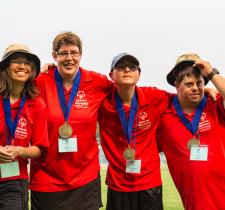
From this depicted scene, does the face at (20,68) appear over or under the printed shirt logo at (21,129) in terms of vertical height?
over

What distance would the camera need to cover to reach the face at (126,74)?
4.15m

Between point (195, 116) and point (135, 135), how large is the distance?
65 centimetres

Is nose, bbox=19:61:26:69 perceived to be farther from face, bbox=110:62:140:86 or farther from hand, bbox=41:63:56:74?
face, bbox=110:62:140:86

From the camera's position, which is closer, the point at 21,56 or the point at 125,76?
the point at 21,56

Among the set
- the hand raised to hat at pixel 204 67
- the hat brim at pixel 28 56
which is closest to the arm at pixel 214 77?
the hand raised to hat at pixel 204 67

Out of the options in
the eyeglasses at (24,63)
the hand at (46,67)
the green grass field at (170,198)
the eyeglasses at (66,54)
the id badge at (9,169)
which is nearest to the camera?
the id badge at (9,169)

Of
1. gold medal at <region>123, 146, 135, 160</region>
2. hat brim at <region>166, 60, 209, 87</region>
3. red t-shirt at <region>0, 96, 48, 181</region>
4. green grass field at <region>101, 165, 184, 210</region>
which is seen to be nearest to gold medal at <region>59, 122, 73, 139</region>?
red t-shirt at <region>0, 96, 48, 181</region>

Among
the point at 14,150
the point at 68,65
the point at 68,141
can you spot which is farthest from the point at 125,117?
the point at 14,150

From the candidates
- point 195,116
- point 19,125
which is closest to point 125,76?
point 195,116

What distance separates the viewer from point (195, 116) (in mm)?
4074

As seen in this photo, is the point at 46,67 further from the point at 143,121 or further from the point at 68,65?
the point at 143,121

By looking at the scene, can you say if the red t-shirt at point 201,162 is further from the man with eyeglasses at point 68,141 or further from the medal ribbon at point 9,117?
the medal ribbon at point 9,117

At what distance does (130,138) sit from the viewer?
4.18 meters

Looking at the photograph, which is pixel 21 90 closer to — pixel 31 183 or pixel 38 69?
pixel 38 69
